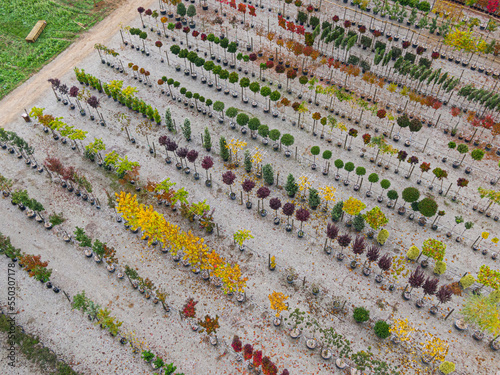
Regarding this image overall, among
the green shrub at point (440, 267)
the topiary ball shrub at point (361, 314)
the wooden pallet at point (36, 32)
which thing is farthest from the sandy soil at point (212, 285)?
the wooden pallet at point (36, 32)

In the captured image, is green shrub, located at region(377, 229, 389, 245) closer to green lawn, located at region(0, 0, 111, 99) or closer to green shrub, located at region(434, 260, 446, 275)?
green shrub, located at region(434, 260, 446, 275)

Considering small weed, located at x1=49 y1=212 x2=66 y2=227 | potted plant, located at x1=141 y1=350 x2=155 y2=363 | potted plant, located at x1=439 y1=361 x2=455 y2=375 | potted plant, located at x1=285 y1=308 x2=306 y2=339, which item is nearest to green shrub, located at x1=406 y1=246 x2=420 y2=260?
potted plant, located at x1=439 y1=361 x2=455 y2=375

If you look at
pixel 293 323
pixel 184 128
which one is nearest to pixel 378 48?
pixel 184 128

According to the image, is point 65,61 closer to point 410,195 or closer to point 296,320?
point 296,320

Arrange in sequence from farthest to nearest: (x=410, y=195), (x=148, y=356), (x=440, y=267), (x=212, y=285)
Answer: (x=410, y=195) → (x=212, y=285) → (x=440, y=267) → (x=148, y=356)

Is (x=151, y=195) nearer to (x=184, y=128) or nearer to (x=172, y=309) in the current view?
(x=184, y=128)

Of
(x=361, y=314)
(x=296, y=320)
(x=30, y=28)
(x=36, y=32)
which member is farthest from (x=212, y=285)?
(x=30, y=28)

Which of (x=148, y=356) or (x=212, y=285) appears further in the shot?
(x=212, y=285)

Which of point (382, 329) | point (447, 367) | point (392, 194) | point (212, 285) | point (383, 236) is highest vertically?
point (392, 194)
